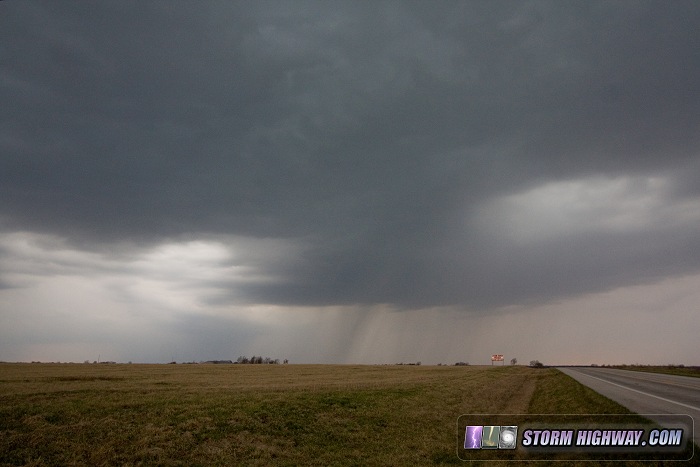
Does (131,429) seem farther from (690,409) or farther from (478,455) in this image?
(690,409)

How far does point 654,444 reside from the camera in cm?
1777

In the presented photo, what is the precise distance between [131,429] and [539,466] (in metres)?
20.0

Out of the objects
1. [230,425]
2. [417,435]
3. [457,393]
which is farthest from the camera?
[457,393]

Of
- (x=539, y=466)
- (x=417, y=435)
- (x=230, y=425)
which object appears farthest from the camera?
(x=417, y=435)

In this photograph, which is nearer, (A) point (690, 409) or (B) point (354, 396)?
(A) point (690, 409)

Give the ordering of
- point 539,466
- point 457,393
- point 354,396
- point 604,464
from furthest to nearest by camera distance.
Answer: point 457,393 → point 354,396 → point 539,466 → point 604,464

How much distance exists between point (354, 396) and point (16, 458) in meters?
23.2

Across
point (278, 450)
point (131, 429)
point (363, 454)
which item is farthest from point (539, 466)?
point (131, 429)

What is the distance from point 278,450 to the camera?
22969 millimetres

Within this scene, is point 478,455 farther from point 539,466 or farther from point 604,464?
point 604,464

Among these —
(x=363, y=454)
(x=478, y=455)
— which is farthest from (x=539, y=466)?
(x=363, y=454)

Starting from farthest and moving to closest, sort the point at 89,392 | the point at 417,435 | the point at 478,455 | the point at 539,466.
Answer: the point at 89,392 → the point at 417,435 → the point at 478,455 → the point at 539,466

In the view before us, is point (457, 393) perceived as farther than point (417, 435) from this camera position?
Yes

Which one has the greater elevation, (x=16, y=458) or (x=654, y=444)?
(x=654, y=444)
